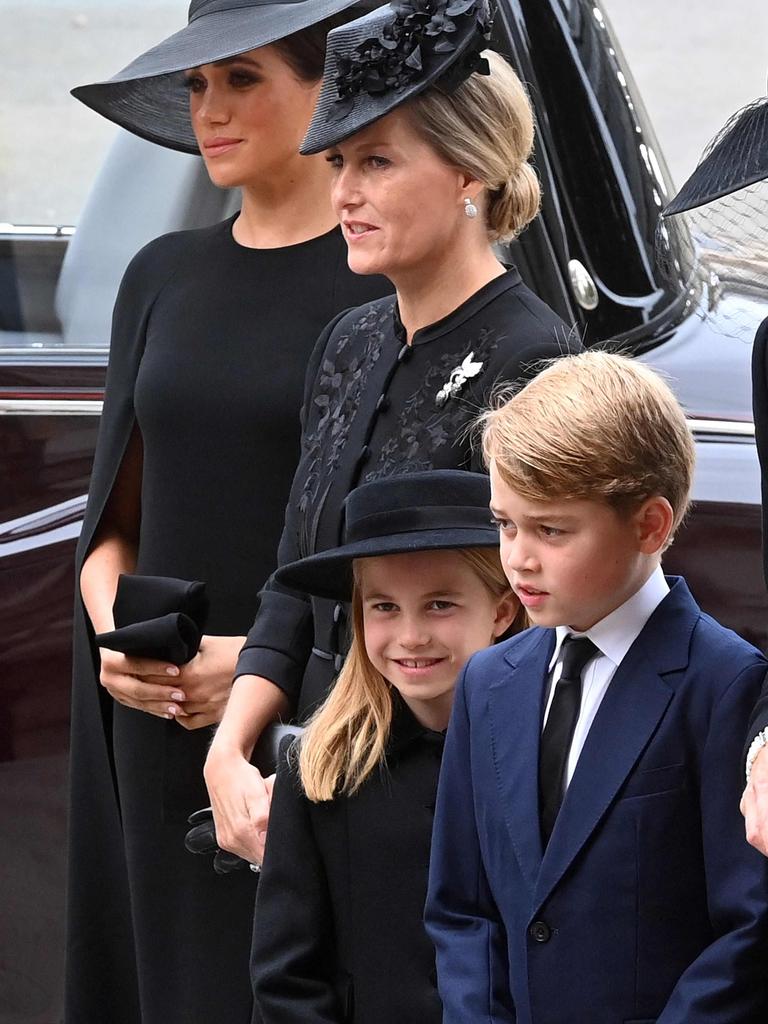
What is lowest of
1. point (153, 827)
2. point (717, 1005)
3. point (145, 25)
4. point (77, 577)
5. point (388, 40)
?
point (153, 827)

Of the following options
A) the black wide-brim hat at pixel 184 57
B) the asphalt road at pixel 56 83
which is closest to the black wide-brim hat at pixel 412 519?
the black wide-brim hat at pixel 184 57

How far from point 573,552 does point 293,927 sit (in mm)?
642

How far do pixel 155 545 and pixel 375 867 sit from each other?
0.86 metres

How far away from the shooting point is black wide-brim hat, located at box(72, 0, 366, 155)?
2836 mm

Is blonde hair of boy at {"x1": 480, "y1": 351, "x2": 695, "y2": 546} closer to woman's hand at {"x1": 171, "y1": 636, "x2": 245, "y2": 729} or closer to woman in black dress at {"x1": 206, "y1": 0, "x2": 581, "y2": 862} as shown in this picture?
woman in black dress at {"x1": 206, "y1": 0, "x2": 581, "y2": 862}

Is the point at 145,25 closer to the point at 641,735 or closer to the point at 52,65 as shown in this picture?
the point at 52,65

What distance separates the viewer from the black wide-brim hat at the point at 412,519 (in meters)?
2.28

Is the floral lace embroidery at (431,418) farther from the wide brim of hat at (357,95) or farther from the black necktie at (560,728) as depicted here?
the black necktie at (560,728)

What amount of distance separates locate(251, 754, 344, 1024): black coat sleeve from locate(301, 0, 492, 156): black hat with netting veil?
33.3 inches

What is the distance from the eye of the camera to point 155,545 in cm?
299

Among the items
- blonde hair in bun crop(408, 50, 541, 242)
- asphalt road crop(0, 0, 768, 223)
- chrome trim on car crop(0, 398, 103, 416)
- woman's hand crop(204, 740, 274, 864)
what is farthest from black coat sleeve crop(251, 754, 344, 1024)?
asphalt road crop(0, 0, 768, 223)

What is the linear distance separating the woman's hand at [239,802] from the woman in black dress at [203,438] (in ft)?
1.00

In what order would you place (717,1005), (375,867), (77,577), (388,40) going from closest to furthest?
(717,1005), (375,867), (388,40), (77,577)

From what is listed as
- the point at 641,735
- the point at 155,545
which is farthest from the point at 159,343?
the point at 641,735
